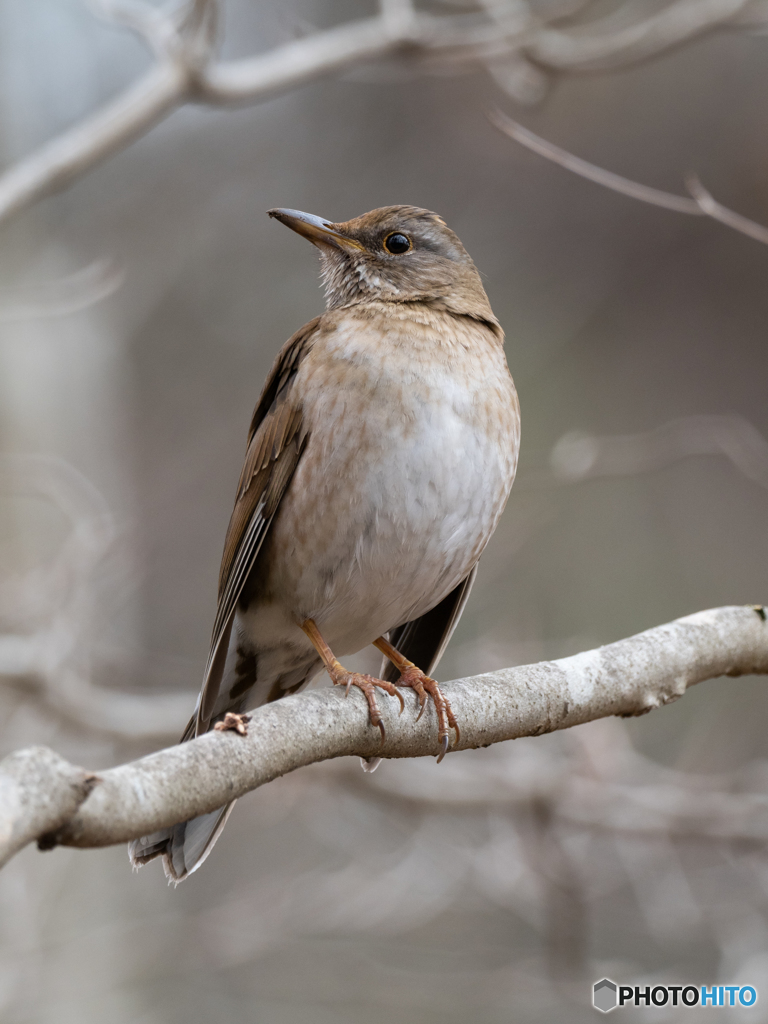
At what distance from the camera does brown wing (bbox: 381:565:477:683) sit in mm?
3639

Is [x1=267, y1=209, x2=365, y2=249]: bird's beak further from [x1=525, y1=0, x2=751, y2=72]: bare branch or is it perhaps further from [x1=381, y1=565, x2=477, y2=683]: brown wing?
[x1=525, y1=0, x2=751, y2=72]: bare branch

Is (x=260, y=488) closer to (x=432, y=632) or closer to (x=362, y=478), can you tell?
(x=362, y=478)

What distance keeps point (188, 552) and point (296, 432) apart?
491 centimetres

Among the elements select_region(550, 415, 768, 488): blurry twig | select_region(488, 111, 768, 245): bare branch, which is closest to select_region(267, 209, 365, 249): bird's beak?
select_region(488, 111, 768, 245): bare branch

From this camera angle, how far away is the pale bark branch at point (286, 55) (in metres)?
3.87

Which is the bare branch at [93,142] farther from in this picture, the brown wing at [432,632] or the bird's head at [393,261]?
the brown wing at [432,632]

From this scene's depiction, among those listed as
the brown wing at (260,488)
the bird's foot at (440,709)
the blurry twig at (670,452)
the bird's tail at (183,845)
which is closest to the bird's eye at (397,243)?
the brown wing at (260,488)

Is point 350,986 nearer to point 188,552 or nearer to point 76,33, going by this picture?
point 188,552

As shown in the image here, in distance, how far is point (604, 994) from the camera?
3951 millimetres

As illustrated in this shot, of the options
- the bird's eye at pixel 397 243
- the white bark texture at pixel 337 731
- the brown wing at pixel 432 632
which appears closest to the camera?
the white bark texture at pixel 337 731

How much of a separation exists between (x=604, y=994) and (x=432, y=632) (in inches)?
62.2

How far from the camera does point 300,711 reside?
225 centimetres

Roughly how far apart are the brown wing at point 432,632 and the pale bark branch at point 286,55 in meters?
2.11

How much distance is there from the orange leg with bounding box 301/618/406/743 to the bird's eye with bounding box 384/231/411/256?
4.27ft
